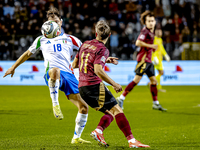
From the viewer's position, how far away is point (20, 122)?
22.9 feet

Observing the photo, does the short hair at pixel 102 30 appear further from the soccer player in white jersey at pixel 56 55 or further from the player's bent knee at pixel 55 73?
the player's bent knee at pixel 55 73

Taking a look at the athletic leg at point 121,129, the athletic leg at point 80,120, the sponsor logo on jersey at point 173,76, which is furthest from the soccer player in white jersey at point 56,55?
the sponsor logo on jersey at point 173,76

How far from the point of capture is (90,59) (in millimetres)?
4359

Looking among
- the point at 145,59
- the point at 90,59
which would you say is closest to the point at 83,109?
the point at 90,59

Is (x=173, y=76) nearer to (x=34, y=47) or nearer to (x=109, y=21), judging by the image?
(x=109, y=21)

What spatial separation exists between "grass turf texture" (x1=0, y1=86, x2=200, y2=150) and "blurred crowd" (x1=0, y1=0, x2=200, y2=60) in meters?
7.13

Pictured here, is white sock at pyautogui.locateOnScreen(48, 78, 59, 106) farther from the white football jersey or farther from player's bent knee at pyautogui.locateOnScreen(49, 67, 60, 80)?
the white football jersey

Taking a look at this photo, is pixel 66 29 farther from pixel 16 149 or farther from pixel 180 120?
pixel 16 149

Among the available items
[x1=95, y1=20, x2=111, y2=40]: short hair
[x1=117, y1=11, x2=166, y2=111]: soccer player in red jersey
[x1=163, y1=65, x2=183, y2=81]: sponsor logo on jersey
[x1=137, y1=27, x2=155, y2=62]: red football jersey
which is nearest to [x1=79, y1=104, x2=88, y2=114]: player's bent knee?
[x1=95, y1=20, x2=111, y2=40]: short hair

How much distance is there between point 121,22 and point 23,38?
18.3 ft

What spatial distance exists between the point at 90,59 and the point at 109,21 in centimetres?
1520

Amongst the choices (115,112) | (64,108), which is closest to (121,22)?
(64,108)

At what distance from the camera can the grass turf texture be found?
492 cm

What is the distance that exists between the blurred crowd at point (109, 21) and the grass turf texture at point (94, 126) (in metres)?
7.13
